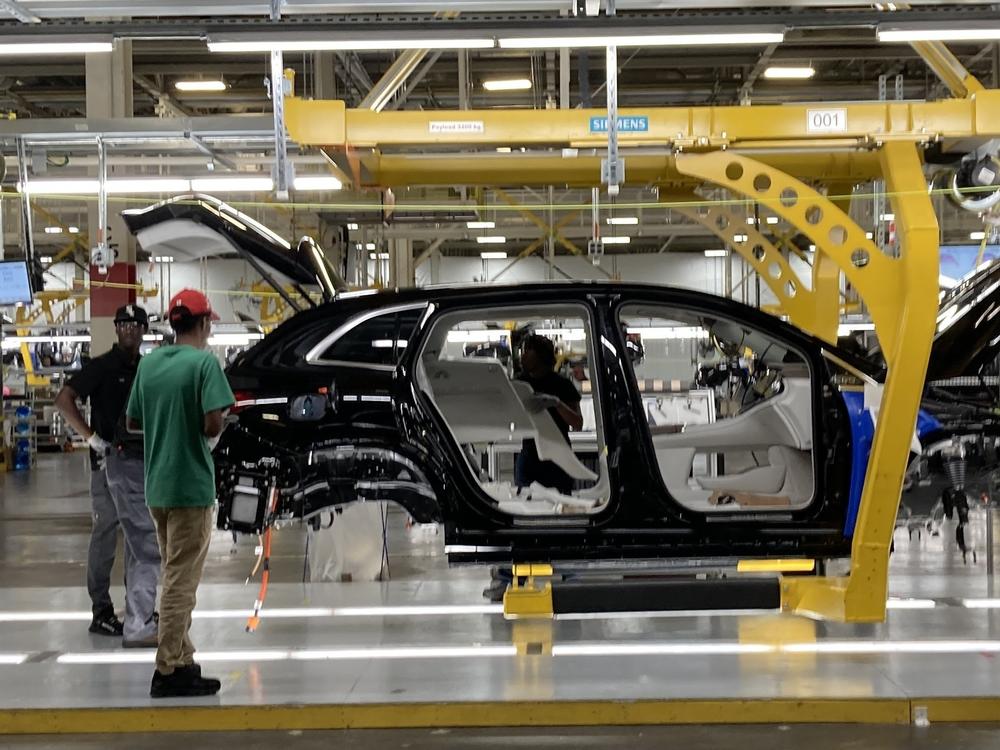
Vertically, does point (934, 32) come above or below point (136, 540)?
above

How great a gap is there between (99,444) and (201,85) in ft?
39.7

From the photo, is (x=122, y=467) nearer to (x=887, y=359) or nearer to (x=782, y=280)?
(x=887, y=359)

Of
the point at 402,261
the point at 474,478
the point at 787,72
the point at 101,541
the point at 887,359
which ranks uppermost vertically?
the point at 787,72

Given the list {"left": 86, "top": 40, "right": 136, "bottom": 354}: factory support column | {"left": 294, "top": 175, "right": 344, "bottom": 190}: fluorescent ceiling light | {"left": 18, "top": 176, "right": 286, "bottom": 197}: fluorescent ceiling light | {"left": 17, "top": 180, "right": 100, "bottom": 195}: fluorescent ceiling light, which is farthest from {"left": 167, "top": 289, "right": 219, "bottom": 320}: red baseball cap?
{"left": 86, "top": 40, "right": 136, "bottom": 354}: factory support column

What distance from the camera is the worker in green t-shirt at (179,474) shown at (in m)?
4.29

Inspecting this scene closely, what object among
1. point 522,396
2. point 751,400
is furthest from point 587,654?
point 751,400

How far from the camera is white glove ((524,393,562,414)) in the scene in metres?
6.08

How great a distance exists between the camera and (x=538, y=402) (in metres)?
6.09

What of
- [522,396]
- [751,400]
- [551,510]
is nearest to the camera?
[551,510]

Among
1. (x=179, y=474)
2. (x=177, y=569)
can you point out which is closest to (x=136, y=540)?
(x=177, y=569)

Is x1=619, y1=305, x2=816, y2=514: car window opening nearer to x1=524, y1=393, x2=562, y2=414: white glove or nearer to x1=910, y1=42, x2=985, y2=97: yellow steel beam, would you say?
x1=524, y1=393, x2=562, y2=414: white glove

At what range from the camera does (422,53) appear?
223 inches

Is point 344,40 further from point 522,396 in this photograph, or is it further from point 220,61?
point 220,61

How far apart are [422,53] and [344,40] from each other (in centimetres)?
113
